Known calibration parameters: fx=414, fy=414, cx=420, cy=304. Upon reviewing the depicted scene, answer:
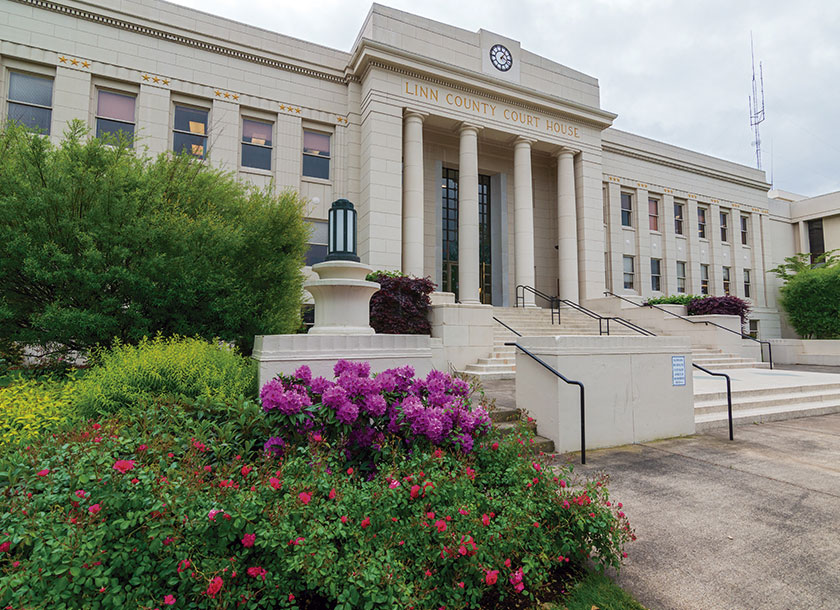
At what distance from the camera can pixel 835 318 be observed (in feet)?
81.9

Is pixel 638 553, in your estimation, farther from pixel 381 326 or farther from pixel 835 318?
pixel 835 318

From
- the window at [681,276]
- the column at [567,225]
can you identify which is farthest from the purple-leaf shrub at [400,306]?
the window at [681,276]

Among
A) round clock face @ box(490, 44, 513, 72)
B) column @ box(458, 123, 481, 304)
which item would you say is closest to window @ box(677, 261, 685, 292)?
column @ box(458, 123, 481, 304)

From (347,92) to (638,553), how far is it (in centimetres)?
1889

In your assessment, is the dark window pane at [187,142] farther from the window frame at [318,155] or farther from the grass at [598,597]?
the grass at [598,597]

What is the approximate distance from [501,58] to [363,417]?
19995 millimetres

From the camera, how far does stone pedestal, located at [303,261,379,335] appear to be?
6258 millimetres

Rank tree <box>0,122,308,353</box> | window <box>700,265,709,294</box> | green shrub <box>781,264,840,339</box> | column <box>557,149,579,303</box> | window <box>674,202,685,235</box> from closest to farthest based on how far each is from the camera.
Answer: tree <box>0,122,308,353</box>, column <box>557,149,579,303</box>, green shrub <box>781,264,840,339</box>, window <box>674,202,685,235</box>, window <box>700,265,709,294</box>

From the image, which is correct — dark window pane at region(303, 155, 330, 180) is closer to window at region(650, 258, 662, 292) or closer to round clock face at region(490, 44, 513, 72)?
round clock face at region(490, 44, 513, 72)

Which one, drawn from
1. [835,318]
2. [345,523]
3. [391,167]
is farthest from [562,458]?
[835,318]

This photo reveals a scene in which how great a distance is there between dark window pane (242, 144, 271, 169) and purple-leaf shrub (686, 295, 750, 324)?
19034mm

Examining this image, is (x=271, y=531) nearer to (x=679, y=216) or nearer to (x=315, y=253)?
(x=315, y=253)

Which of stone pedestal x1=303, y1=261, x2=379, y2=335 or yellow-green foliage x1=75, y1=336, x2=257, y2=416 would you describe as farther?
stone pedestal x1=303, y1=261, x2=379, y2=335

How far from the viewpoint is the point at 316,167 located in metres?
17.4
